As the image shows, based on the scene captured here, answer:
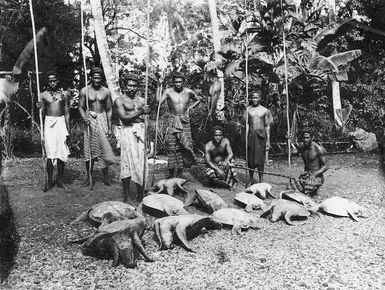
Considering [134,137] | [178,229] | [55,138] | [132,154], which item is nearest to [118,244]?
[178,229]

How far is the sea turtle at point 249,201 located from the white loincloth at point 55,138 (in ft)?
8.70

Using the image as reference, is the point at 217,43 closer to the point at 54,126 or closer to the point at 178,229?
the point at 54,126

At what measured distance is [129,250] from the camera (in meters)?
3.82

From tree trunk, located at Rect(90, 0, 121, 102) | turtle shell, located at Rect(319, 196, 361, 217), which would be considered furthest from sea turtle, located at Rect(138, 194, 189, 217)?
tree trunk, located at Rect(90, 0, 121, 102)

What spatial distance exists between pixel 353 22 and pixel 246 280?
788 cm

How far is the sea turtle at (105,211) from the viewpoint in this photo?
15.5 ft

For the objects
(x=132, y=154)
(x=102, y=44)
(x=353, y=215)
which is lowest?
(x=353, y=215)

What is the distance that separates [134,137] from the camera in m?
5.84

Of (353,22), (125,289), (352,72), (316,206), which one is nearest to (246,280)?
(125,289)

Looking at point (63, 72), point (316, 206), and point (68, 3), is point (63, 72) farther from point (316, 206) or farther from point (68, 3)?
point (316, 206)

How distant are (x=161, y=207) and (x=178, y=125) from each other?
76.2 inches

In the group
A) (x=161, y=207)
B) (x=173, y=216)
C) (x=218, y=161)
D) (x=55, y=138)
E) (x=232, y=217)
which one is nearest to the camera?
(x=173, y=216)

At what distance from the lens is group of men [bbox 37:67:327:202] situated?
5828 millimetres

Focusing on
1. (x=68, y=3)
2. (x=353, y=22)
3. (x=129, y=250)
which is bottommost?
(x=129, y=250)
